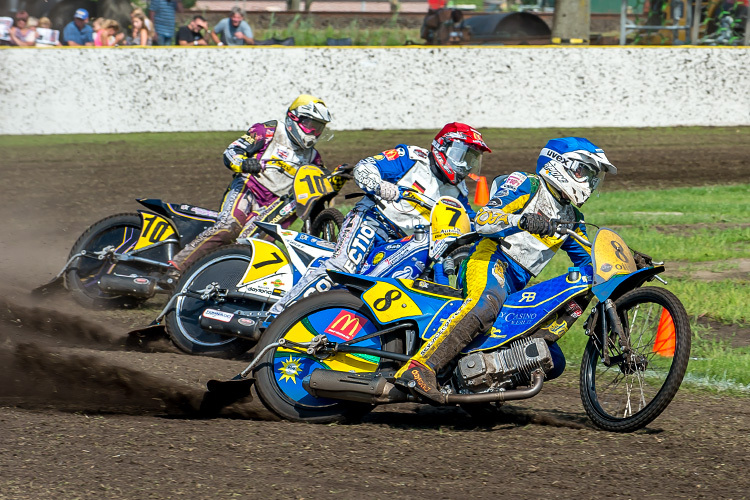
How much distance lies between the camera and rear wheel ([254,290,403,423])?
17.9 feet

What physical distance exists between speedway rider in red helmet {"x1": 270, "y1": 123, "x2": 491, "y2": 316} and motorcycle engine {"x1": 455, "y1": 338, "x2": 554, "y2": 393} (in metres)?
1.76

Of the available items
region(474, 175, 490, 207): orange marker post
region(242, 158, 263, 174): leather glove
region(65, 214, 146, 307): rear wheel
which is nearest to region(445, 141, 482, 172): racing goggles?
region(474, 175, 490, 207): orange marker post

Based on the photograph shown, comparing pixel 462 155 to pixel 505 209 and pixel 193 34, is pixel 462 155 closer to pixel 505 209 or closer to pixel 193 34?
pixel 505 209

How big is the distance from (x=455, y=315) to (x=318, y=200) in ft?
9.72

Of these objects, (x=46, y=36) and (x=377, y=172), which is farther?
(x=46, y=36)

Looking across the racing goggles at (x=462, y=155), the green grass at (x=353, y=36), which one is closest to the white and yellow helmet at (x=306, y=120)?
the racing goggles at (x=462, y=155)

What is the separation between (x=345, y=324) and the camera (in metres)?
5.56

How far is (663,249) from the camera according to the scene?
34.4 feet

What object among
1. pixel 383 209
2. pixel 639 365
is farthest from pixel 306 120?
pixel 639 365

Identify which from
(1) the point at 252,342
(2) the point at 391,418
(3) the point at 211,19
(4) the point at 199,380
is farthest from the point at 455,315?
(3) the point at 211,19

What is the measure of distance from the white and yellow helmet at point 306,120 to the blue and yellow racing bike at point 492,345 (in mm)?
3440

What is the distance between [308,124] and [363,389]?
13.1ft

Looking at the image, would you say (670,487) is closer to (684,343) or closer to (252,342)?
(684,343)

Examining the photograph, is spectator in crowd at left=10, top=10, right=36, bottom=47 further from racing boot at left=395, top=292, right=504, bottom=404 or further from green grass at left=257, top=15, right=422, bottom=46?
racing boot at left=395, top=292, right=504, bottom=404
